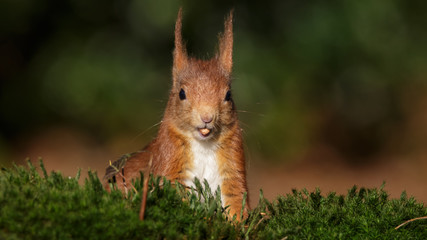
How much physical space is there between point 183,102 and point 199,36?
4.11 m

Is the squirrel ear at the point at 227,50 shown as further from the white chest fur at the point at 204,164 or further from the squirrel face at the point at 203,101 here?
the white chest fur at the point at 204,164

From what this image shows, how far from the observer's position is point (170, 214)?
3777 mm

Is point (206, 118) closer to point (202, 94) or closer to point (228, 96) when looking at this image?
point (202, 94)

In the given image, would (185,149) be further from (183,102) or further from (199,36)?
(199,36)

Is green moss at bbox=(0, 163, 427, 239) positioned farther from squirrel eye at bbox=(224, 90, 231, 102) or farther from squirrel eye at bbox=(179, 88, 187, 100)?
squirrel eye at bbox=(179, 88, 187, 100)

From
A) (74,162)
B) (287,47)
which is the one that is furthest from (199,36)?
(74,162)

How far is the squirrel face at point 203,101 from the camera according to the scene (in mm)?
4992

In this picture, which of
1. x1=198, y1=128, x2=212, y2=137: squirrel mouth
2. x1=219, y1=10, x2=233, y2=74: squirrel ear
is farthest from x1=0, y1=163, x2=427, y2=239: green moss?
x1=219, y1=10, x2=233, y2=74: squirrel ear

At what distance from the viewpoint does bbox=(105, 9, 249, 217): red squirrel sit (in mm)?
5081

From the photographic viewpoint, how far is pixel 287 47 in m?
9.48

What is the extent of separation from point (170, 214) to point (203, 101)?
5.05ft

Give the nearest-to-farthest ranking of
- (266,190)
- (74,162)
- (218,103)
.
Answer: (218,103), (266,190), (74,162)

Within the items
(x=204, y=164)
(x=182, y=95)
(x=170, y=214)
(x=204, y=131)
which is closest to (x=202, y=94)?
(x=182, y=95)

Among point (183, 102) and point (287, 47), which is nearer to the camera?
point (183, 102)
